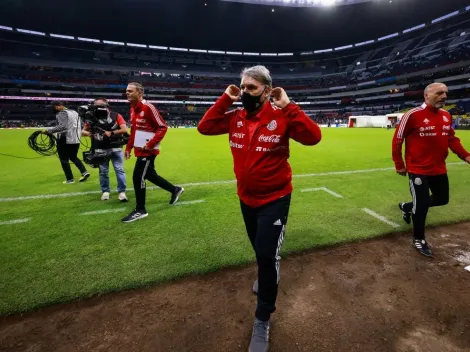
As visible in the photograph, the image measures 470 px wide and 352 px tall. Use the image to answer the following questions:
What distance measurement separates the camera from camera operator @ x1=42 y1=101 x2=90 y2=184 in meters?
6.38

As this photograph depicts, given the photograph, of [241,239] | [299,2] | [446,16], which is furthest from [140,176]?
[446,16]

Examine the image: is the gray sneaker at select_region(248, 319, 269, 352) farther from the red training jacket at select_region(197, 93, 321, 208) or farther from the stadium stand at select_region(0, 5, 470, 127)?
the stadium stand at select_region(0, 5, 470, 127)

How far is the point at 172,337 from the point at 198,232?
188 centimetres

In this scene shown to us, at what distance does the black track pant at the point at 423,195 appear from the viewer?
3.33 meters

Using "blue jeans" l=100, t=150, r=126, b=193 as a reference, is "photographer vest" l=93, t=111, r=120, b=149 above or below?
above

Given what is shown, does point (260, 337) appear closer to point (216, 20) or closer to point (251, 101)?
point (251, 101)

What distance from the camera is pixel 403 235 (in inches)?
150

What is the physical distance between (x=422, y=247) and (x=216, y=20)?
60.3m

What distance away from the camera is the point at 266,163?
2.03 metres

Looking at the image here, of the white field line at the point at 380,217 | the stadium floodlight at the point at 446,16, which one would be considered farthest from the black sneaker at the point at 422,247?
the stadium floodlight at the point at 446,16

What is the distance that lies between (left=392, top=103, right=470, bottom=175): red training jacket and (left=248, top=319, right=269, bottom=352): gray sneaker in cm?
290

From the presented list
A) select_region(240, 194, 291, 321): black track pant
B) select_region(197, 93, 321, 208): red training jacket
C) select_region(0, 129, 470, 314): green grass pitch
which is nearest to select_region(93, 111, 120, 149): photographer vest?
select_region(0, 129, 470, 314): green grass pitch

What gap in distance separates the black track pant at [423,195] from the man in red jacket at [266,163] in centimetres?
231

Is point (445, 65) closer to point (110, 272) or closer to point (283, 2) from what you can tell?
point (283, 2)
